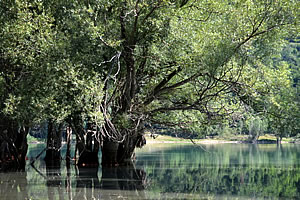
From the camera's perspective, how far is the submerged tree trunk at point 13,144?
25.2 metres

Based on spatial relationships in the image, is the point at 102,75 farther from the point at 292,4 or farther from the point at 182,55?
Answer: the point at 292,4

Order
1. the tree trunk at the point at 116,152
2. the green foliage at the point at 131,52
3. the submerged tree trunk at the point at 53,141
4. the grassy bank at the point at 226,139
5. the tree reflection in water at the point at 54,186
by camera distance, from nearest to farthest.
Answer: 1. the tree reflection in water at the point at 54,186
2. the green foliage at the point at 131,52
3. the tree trunk at the point at 116,152
4. the submerged tree trunk at the point at 53,141
5. the grassy bank at the point at 226,139

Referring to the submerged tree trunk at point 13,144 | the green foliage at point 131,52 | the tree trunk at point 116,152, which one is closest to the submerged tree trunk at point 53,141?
the submerged tree trunk at point 13,144

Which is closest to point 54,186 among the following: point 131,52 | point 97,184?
point 97,184

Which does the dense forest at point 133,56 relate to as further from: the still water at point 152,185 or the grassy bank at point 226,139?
the grassy bank at point 226,139

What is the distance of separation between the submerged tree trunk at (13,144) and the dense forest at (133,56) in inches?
38.9

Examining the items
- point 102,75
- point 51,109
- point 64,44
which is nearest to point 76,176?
point 51,109

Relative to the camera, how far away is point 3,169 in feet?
85.6

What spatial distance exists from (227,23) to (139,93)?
24.5ft

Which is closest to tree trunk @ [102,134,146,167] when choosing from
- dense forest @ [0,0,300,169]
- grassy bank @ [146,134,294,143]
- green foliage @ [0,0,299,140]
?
dense forest @ [0,0,300,169]

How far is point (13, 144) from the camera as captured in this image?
25375 millimetres

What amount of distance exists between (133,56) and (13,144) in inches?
360

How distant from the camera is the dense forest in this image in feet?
65.9

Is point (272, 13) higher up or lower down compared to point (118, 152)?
higher up
